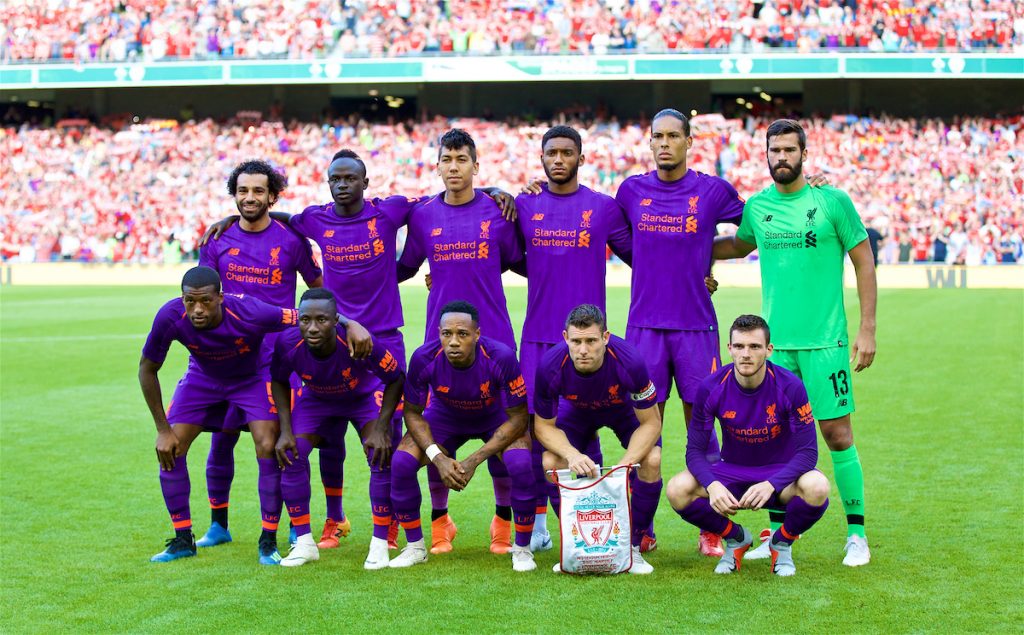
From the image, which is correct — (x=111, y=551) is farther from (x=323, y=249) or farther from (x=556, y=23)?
(x=556, y=23)

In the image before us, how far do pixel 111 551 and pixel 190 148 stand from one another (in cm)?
3336

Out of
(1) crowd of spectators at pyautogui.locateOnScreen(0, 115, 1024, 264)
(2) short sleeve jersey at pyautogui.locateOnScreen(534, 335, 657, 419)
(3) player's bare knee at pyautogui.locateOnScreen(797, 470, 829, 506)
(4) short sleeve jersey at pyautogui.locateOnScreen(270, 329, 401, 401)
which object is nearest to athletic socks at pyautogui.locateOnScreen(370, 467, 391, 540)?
(4) short sleeve jersey at pyautogui.locateOnScreen(270, 329, 401, 401)

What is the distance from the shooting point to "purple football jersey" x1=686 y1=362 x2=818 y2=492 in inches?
240

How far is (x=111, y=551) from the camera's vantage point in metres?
6.70

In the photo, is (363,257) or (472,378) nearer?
(472,378)

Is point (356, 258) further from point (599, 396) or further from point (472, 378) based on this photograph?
point (599, 396)

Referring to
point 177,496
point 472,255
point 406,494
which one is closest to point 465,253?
point 472,255

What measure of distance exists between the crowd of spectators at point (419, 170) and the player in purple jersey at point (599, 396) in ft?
81.4

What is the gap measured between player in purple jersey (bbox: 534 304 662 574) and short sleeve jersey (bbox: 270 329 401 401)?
873mm

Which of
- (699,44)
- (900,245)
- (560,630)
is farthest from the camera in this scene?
(699,44)

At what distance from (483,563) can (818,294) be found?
7.52 feet

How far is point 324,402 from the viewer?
22.4ft

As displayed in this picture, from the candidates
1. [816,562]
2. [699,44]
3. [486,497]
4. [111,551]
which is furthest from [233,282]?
[699,44]

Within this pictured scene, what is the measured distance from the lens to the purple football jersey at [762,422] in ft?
20.0
